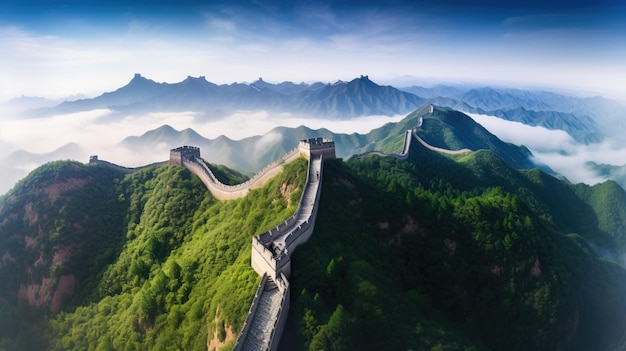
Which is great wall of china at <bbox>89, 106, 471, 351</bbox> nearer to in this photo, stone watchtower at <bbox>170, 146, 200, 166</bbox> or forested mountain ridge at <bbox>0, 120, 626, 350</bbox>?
forested mountain ridge at <bbox>0, 120, 626, 350</bbox>

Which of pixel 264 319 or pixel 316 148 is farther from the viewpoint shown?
pixel 316 148

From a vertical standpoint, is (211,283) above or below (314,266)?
below

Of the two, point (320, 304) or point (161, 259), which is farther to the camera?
point (161, 259)

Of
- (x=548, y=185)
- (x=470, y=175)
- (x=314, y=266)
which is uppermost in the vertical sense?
(x=314, y=266)

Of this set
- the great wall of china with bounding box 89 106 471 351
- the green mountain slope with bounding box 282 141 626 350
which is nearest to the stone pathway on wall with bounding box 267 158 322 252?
the great wall of china with bounding box 89 106 471 351

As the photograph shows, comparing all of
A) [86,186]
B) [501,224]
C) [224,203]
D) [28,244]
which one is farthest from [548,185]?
[28,244]

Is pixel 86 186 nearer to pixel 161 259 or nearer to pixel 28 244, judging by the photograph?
pixel 28 244

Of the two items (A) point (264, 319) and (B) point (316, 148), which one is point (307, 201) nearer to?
(B) point (316, 148)

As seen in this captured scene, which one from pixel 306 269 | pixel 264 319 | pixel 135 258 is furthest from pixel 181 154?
pixel 264 319
